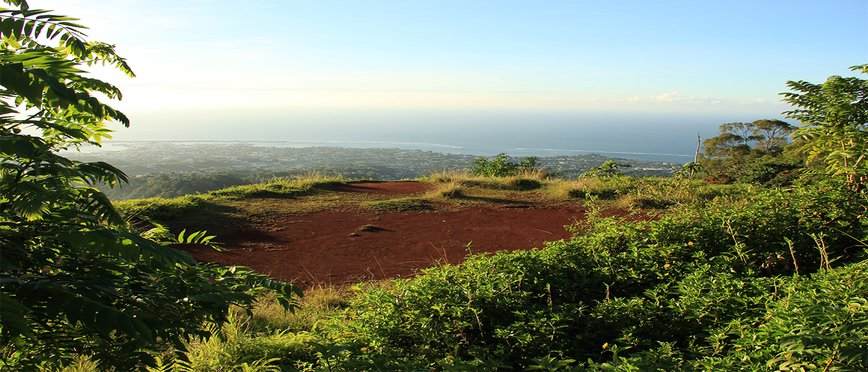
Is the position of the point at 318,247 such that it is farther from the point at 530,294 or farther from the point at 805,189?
the point at 805,189

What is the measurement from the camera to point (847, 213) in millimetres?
4520

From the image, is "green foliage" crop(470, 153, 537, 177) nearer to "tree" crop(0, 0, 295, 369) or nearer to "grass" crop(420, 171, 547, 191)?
"grass" crop(420, 171, 547, 191)

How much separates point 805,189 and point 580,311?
311cm

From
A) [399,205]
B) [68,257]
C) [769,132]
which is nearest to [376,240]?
[399,205]

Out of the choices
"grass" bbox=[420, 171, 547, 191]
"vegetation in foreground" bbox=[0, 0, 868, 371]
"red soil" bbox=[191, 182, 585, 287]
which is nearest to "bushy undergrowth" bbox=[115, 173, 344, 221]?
"red soil" bbox=[191, 182, 585, 287]

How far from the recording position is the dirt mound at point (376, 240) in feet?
21.9

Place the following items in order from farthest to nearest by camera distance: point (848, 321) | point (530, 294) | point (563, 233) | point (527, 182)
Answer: point (527, 182), point (563, 233), point (530, 294), point (848, 321)

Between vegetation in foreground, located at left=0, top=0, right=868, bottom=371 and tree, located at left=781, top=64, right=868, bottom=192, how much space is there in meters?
0.02

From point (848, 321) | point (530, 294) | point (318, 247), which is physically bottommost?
point (318, 247)

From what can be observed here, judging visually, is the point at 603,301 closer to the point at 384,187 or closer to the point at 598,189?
the point at 598,189

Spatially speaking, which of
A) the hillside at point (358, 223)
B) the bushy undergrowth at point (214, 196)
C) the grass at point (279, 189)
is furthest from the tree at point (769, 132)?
the bushy undergrowth at point (214, 196)

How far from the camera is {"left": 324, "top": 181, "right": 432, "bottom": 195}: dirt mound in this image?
12797 millimetres

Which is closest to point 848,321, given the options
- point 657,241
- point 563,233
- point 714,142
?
point 657,241

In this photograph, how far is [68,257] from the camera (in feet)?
6.95
